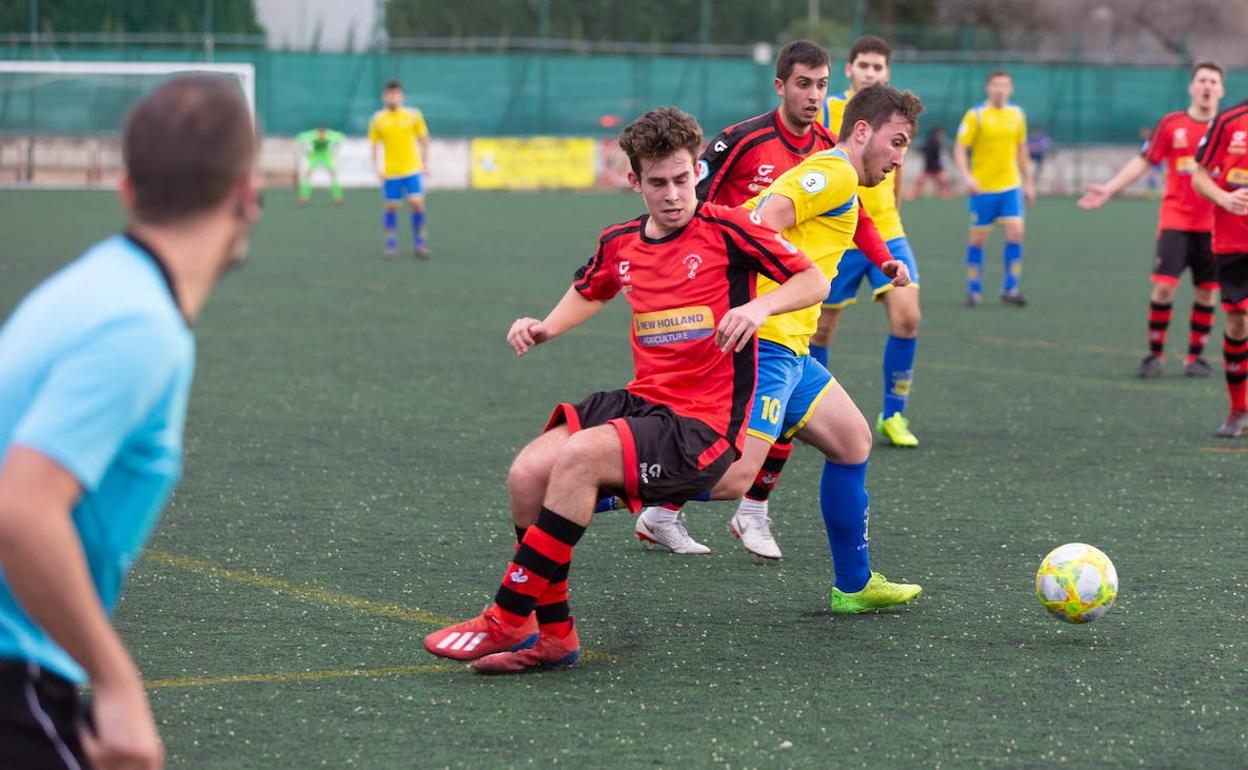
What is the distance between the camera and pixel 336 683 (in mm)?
4523

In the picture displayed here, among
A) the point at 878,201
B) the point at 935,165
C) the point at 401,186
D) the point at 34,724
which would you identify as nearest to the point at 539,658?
the point at 34,724

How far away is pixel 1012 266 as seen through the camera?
50.8 ft

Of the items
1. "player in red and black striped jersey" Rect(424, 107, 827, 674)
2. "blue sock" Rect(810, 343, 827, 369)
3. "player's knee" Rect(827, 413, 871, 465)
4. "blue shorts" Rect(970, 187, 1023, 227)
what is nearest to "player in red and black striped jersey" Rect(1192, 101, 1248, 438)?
"blue sock" Rect(810, 343, 827, 369)

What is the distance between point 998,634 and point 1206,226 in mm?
6986

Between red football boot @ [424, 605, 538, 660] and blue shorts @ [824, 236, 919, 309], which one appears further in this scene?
blue shorts @ [824, 236, 919, 309]

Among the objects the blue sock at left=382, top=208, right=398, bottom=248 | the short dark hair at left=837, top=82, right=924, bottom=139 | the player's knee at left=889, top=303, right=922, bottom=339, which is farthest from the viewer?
the blue sock at left=382, top=208, right=398, bottom=248

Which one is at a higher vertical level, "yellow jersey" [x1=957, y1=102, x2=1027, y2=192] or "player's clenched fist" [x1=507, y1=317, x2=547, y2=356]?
"yellow jersey" [x1=957, y1=102, x2=1027, y2=192]

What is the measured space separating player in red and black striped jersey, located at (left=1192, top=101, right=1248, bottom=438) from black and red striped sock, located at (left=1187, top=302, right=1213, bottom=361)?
212cm

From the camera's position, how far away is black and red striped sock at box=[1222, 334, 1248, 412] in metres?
8.70

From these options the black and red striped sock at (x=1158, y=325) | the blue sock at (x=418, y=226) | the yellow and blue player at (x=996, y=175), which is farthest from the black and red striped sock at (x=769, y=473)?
the blue sock at (x=418, y=226)

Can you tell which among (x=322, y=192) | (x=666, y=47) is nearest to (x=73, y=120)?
(x=322, y=192)

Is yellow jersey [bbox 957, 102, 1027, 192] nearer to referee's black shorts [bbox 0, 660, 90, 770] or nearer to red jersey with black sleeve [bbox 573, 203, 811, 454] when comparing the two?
red jersey with black sleeve [bbox 573, 203, 811, 454]

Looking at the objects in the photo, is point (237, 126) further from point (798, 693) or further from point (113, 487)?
point (798, 693)

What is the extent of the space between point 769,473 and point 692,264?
1.71 metres
